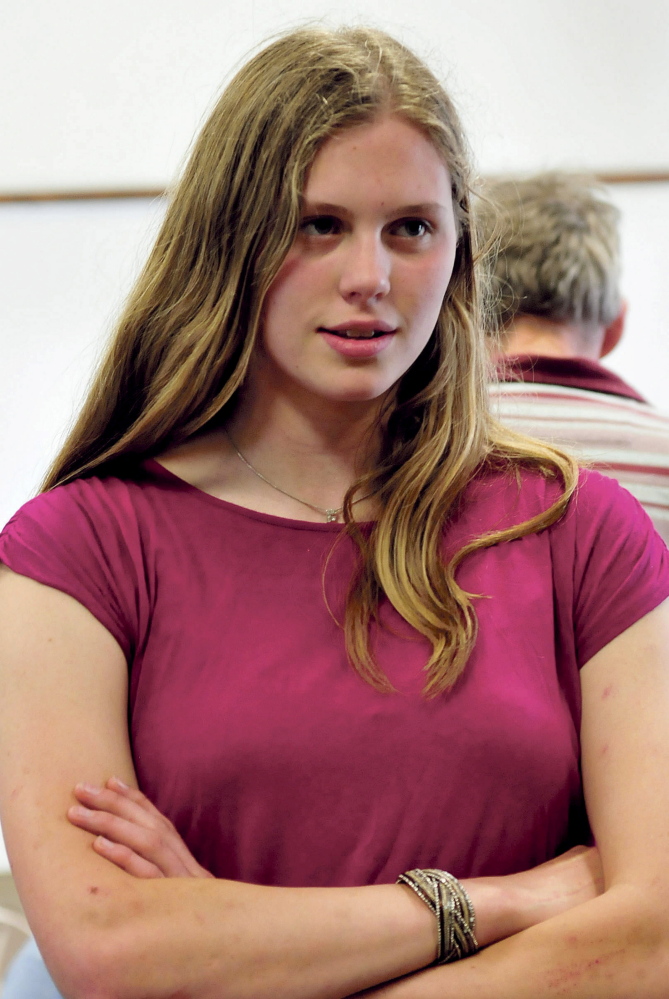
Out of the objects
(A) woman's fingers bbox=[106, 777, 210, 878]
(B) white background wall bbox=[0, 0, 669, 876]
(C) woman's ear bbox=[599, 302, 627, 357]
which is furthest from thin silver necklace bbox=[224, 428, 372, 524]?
(B) white background wall bbox=[0, 0, 669, 876]

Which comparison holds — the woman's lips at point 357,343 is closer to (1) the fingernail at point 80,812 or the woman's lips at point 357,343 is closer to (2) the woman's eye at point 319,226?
(2) the woman's eye at point 319,226

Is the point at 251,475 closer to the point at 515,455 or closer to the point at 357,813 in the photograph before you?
the point at 515,455

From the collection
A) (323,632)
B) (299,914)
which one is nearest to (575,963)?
(299,914)

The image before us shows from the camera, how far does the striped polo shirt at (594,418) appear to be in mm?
1812

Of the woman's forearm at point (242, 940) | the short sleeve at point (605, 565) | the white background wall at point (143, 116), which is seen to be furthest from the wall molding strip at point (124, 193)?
the woman's forearm at point (242, 940)

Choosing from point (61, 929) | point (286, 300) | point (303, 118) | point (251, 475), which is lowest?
point (61, 929)

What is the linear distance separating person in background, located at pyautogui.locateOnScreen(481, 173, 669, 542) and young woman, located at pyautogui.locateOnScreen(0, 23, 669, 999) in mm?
458

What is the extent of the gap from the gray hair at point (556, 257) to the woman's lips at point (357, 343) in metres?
Result: 0.88

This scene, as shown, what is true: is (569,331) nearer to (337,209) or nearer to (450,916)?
(337,209)

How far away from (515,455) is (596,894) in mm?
487

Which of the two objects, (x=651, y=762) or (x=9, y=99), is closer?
(x=651, y=762)

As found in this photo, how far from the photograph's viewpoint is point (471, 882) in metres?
1.16

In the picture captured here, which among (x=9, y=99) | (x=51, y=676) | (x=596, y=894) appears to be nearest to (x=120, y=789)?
(x=51, y=676)

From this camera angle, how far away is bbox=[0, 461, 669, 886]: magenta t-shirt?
1.18 m
